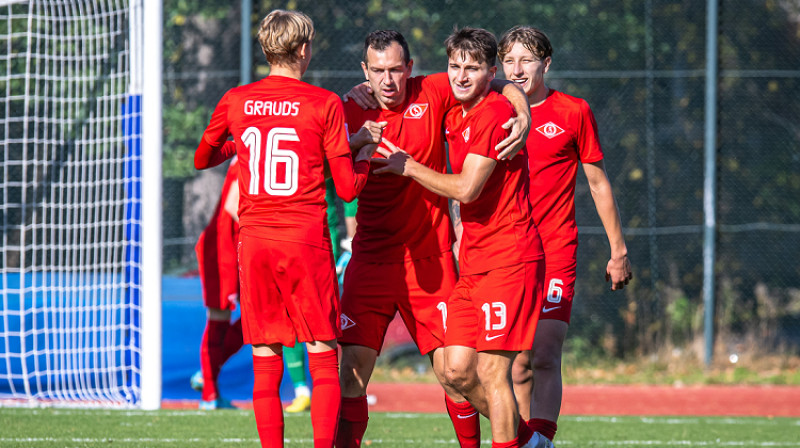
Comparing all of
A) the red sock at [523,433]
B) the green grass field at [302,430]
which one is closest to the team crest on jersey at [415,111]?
the red sock at [523,433]

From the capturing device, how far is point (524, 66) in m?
5.15

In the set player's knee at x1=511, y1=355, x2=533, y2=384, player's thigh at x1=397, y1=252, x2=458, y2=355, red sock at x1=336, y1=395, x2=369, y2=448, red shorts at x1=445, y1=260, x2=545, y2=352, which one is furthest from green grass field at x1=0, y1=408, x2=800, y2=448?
red shorts at x1=445, y1=260, x2=545, y2=352

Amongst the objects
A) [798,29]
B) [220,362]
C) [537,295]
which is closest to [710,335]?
[798,29]

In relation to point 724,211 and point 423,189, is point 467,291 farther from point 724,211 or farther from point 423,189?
point 724,211

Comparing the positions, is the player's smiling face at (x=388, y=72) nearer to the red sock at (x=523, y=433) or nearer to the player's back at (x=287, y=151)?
the player's back at (x=287, y=151)

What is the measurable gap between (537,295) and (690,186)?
302 inches

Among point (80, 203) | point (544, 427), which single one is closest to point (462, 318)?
point (544, 427)

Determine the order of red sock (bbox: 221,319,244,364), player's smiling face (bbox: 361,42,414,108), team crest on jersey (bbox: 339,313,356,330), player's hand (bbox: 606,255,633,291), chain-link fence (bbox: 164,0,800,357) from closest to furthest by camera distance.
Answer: player's smiling face (bbox: 361,42,414,108)
team crest on jersey (bbox: 339,313,356,330)
player's hand (bbox: 606,255,633,291)
red sock (bbox: 221,319,244,364)
chain-link fence (bbox: 164,0,800,357)

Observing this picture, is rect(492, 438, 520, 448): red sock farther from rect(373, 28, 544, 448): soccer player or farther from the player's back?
the player's back

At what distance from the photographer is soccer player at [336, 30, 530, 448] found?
4.66 m

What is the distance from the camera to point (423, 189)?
15.4 ft

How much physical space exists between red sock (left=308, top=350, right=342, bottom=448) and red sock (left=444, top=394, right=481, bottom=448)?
67cm

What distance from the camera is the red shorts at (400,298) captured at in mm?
4688

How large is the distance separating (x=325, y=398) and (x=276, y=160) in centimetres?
109
